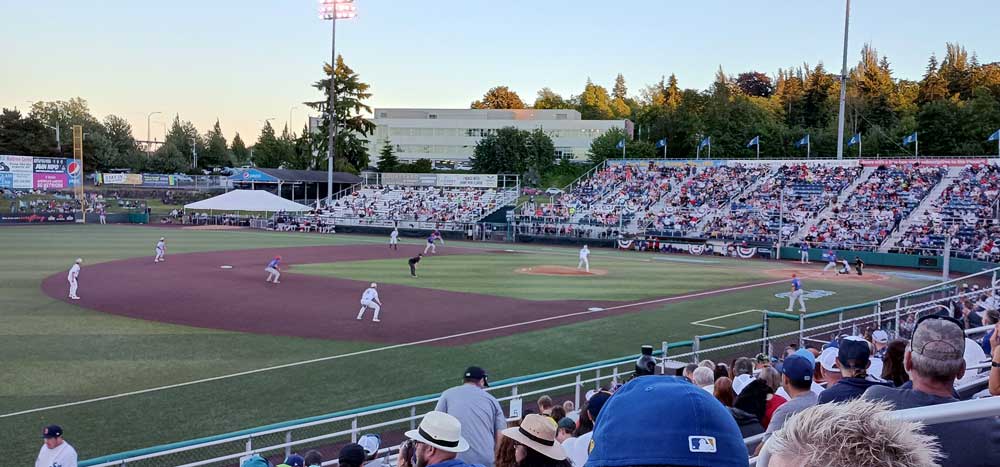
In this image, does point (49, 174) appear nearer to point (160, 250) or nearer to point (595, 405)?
point (160, 250)

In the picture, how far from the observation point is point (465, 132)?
109m

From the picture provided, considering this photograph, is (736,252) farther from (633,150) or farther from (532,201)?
(633,150)

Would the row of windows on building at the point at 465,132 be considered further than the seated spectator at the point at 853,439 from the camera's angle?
Yes

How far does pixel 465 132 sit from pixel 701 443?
108029mm

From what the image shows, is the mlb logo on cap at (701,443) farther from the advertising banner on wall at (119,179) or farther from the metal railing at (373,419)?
the advertising banner on wall at (119,179)

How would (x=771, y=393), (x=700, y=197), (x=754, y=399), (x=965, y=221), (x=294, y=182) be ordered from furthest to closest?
(x=294, y=182) < (x=700, y=197) < (x=965, y=221) < (x=771, y=393) < (x=754, y=399)

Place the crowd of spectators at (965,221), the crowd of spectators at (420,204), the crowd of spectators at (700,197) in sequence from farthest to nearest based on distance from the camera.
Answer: the crowd of spectators at (420,204) → the crowd of spectators at (700,197) → the crowd of spectators at (965,221)

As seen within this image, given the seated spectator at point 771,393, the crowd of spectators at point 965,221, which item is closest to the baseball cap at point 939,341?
the seated spectator at point 771,393

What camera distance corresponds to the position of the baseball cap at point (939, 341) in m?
4.00

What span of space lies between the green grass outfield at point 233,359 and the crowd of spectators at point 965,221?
10996 millimetres

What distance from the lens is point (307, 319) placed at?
23.9 m

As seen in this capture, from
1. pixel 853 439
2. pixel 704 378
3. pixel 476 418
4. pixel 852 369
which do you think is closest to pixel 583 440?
pixel 476 418

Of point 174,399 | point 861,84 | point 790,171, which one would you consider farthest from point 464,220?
point 861,84

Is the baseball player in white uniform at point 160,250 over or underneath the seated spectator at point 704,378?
underneath
